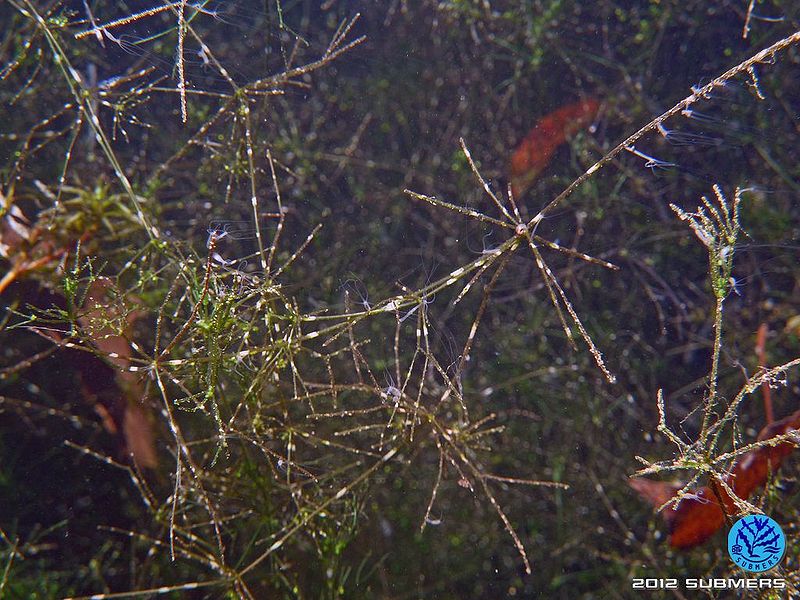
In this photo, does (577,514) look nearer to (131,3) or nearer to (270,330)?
(270,330)

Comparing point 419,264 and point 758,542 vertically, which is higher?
point 419,264

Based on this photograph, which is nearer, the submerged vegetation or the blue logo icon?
the blue logo icon

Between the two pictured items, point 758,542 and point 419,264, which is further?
point 419,264

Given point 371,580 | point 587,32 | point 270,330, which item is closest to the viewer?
point 270,330

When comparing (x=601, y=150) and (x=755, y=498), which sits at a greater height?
(x=601, y=150)

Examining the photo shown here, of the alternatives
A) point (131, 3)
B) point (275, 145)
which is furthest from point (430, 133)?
point (131, 3)
